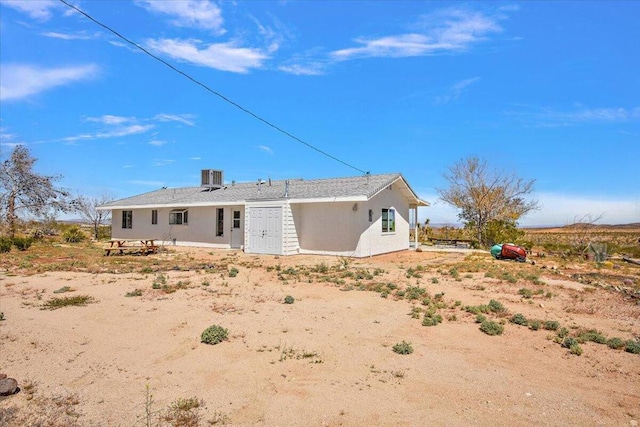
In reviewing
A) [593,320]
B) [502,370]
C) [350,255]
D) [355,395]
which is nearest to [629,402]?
[502,370]

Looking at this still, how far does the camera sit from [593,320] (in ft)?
23.3

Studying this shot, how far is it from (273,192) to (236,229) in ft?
9.28

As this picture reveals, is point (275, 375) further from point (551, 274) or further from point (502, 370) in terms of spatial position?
point (551, 274)

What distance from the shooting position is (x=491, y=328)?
20.8ft

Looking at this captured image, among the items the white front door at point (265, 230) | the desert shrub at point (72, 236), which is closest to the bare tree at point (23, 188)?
the desert shrub at point (72, 236)

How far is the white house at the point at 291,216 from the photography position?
17422mm

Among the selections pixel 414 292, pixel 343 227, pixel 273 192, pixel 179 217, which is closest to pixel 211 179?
pixel 179 217

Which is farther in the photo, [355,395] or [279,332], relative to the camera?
[279,332]

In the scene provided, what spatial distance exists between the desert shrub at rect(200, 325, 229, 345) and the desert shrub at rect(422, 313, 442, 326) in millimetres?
3334

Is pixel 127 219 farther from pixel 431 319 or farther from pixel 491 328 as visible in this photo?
pixel 491 328

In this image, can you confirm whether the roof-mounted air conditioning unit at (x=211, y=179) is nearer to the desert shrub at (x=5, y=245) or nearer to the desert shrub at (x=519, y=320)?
the desert shrub at (x=5, y=245)

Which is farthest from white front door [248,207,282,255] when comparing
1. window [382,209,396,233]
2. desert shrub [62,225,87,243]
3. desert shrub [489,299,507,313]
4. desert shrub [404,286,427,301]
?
desert shrub [62,225,87,243]

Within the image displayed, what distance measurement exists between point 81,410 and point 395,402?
10.5 ft

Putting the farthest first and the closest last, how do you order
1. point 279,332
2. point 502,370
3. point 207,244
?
1. point 207,244
2. point 279,332
3. point 502,370
